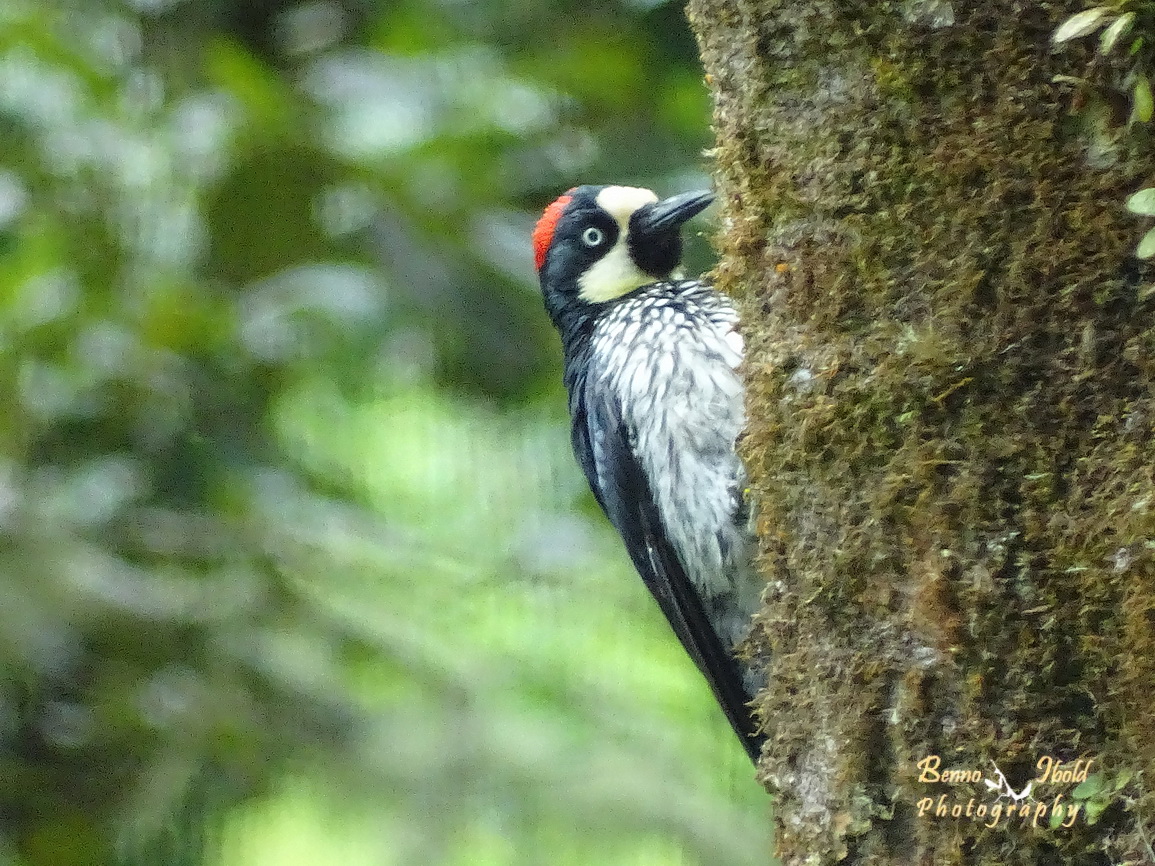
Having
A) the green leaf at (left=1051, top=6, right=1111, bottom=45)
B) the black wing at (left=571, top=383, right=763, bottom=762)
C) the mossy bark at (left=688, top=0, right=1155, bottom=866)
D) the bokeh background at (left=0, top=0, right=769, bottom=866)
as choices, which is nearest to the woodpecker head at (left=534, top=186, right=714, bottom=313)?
the bokeh background at (left=0, top=0, right=769, bottom=866)

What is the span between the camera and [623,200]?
3.10 meters

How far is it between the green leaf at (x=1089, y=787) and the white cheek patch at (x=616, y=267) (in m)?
2.01

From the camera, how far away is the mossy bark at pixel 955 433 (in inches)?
50.4

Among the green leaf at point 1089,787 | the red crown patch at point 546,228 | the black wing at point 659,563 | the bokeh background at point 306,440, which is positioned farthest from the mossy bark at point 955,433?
the red crown patch at point 546,228

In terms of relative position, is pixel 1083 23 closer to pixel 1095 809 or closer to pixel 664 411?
pixel 1095 809

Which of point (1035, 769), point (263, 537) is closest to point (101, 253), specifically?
point (263, 537)

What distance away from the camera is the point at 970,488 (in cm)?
137

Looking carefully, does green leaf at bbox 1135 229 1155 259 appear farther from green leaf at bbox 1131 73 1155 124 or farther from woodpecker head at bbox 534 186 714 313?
woodpecker head at bbox 534 186 714 313

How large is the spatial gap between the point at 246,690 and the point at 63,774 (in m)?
0.69

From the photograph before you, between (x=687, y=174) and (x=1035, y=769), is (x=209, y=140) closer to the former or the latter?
(x=687, y=174)

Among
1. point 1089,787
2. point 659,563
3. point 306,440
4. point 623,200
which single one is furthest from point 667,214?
point 1089,787

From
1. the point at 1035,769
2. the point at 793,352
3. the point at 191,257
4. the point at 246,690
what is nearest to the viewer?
the point at 1035,769

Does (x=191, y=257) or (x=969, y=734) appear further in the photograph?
(x=191, y=257)

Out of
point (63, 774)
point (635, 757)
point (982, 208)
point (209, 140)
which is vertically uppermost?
point (209, 140)
